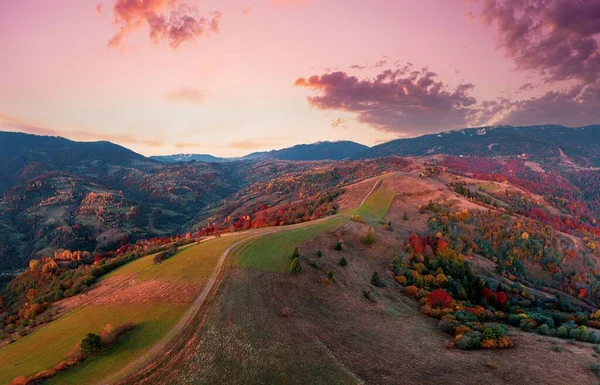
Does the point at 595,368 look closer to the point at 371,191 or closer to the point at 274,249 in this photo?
the point at 274,249

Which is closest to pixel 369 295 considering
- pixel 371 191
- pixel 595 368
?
pixel 595 368

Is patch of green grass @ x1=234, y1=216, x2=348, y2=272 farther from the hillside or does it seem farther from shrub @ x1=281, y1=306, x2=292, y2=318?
shrub @ x1=281, y1=306, x2=292, y2=318

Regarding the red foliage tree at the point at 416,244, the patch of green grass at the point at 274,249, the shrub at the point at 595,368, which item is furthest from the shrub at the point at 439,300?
the patch of green grass at the point at 274,249

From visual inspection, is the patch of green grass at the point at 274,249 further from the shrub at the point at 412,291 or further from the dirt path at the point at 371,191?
the dirt path at the point at 371,191

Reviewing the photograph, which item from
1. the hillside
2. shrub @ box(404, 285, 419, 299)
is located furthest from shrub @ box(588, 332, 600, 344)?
shrub @ box(404, 285, 419, 299)

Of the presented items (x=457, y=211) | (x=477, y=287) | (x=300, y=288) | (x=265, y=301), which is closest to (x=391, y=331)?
(x=300, y=288)

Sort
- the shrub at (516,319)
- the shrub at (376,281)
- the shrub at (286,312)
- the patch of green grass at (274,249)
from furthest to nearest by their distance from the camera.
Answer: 1. the shrub at (376,281)
2. the patch of green grass at (274,249)
3. the shrub at (516,319)
4. the shrub at (286,312)

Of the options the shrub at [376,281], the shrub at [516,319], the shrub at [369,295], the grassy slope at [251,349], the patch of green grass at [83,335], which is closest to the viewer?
the grassy slope at [251,349]
